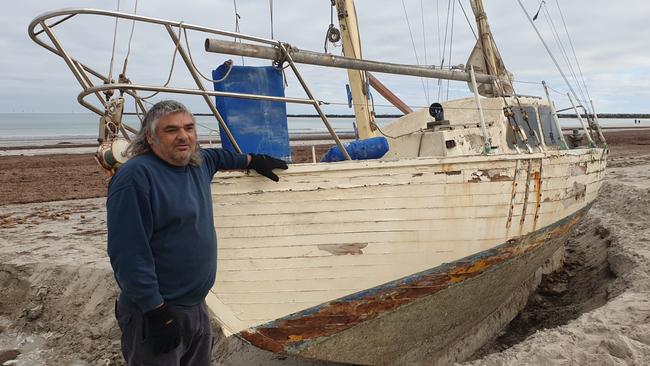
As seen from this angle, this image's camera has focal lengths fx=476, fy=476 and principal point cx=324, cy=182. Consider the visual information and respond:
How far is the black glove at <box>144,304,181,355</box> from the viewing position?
2301mm

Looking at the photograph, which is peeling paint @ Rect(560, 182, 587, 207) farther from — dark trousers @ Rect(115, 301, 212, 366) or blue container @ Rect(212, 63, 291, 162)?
dark trousers @ Rect(115, 301, 212, 366)

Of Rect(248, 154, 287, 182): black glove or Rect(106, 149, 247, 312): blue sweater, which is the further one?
Rect(248, 154, 287, 182): black glove

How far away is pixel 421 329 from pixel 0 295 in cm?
559

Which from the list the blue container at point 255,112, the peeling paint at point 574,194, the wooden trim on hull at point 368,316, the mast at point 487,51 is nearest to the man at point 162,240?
the blue container at point 255,112

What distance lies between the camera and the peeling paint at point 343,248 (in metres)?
3.86

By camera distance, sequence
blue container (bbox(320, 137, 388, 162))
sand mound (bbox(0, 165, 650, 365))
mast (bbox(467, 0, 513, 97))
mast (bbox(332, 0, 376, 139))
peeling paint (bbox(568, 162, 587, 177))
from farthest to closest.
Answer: mast (bbox(467, 0, 513, 97)) → mast (bbox(332, 0, 376, 139)) → peeling paint (bbox(568, 162, 587, 177)) → blue container (bbox(320, 137, 388, 162)) → sand mound (bbox(0, 165, 650, 365))

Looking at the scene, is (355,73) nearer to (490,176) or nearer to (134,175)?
(490,176)

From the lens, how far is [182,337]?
257 cm

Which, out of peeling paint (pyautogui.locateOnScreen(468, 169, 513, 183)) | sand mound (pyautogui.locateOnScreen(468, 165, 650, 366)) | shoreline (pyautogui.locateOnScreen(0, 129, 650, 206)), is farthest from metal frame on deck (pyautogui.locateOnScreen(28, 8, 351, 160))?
shoreline (pyautogui.locateOnScreen(0, 129, 650, 206))

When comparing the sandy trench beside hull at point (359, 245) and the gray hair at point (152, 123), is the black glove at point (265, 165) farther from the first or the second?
the gray hair at point (152, 123)

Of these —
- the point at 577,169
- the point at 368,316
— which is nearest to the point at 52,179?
the point at 368,316

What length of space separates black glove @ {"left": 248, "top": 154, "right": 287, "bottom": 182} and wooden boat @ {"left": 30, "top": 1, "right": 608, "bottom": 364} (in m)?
0.12

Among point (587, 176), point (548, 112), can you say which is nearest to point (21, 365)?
point (587, 176)

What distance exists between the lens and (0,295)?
6414 millimetres
